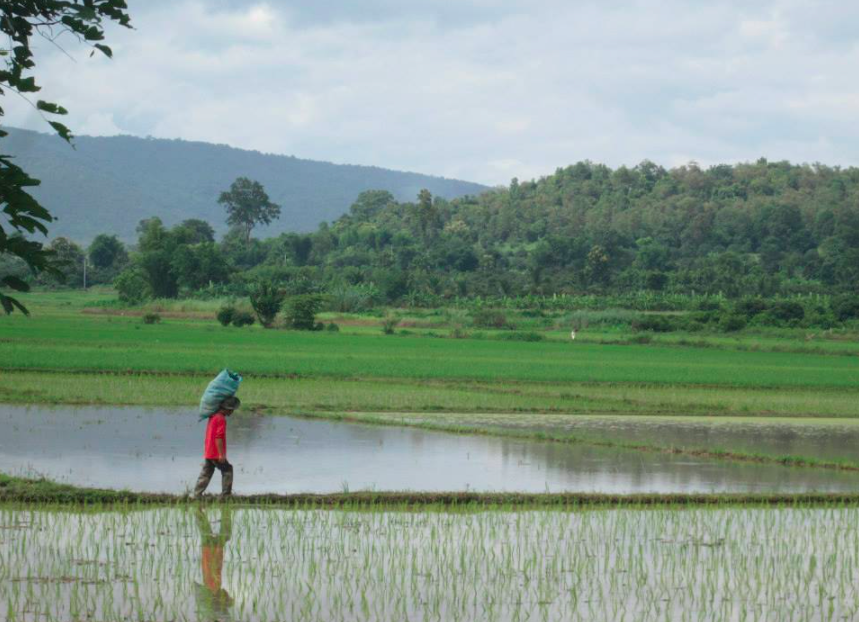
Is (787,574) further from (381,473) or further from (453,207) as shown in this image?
(453,207)

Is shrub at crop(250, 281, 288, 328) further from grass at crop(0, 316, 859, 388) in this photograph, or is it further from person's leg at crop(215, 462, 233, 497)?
person's leg at crop(215, 462, 233, 497)

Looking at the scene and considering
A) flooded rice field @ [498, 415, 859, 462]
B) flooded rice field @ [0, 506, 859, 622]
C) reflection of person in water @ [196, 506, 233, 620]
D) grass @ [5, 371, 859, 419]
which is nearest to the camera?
reflection of person in water @ [196, 506, 233, 620]

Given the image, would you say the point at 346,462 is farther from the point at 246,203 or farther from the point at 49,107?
the point at 246,203

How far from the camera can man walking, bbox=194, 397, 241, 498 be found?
32.5ft

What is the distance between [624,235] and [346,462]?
84.4 m

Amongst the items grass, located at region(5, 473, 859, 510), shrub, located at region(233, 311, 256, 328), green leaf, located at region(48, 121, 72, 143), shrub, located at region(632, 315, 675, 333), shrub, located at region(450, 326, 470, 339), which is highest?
green leaf, located at region(48, 121, 72, 143)

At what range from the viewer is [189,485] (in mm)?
10906

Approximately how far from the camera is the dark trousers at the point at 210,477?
9914mm

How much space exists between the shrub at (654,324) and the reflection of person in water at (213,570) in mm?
44106

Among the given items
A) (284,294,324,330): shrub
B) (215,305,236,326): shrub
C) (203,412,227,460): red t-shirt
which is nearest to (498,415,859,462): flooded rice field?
(203,412,227,460): red t-shirt

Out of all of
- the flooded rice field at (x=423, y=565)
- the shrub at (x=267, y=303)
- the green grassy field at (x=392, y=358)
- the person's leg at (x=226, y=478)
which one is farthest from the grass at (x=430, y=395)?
the shrub at (x=267, y=303)

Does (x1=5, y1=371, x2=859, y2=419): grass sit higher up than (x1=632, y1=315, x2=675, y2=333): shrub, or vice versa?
(x1=632, y1=315, x2=675, y2=333): shrub

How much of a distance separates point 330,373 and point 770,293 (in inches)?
2101

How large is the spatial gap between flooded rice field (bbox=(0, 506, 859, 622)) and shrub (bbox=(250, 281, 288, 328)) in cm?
4222
